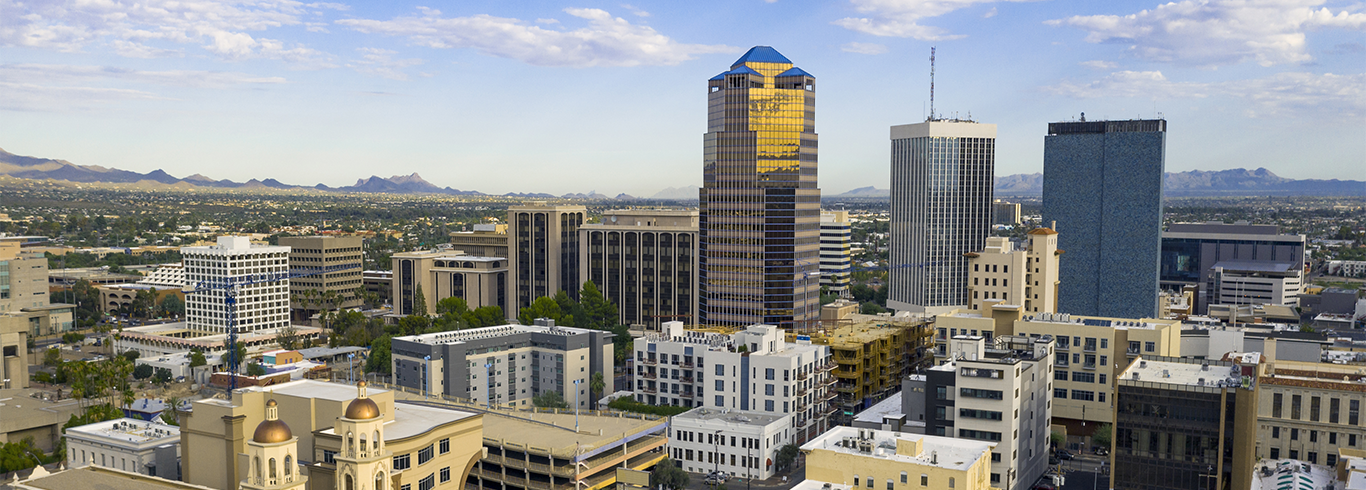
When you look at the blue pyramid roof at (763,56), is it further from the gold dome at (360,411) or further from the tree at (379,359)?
the gold dome at (360,411)

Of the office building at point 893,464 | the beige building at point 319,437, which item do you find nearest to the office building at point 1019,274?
the office building at point 893,464

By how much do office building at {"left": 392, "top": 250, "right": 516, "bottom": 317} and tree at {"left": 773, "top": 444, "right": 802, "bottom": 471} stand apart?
104582 millimetres

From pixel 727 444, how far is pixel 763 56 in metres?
69.7

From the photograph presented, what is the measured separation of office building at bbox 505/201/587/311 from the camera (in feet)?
616

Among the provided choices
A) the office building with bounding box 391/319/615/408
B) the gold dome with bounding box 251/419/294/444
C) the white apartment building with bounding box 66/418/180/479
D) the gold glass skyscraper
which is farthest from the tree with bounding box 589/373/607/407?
the gold dome with bounding box 251/419/294/444

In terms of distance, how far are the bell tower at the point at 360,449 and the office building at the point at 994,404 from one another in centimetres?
4917

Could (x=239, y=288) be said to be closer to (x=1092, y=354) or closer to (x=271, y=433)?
(x=271, y=433)

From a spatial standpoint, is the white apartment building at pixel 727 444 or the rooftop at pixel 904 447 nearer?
the rooftop at pixel 904 447

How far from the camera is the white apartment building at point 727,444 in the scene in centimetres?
9556

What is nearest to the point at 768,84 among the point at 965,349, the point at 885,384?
the point at 885,384

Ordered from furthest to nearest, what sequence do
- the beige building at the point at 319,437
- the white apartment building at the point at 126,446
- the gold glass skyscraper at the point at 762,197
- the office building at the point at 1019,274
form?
1. the gold glass skyscraper at the point at 762,197
2. the office building at the point at 1019,274
3. the white apartment building at the point at 126,446
4. the beige building at the point at 319,437

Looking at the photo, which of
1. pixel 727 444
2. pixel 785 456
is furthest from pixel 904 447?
pixel 727 444

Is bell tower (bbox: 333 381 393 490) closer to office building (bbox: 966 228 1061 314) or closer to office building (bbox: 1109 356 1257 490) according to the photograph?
office building (bbox: 1109 356 1257 490)

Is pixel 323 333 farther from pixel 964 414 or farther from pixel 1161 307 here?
pixel 1161 307
